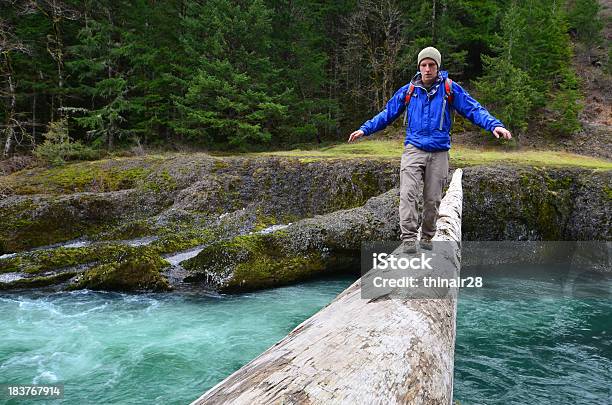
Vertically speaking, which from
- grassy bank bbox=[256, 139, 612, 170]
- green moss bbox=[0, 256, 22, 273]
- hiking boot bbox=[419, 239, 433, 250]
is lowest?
green moss bbox=[0, 256, 22, 273]

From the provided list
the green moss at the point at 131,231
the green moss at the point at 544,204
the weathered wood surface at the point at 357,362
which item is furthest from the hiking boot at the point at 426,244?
the green moss at the point at 131,231

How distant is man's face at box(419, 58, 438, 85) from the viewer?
4828 millimetres

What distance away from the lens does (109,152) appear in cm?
2445

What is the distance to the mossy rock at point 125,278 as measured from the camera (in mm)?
10336

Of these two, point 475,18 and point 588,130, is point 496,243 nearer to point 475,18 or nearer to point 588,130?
point 588,130

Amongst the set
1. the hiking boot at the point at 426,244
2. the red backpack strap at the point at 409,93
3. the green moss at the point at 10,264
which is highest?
the red backpack strap at the point at 409,93

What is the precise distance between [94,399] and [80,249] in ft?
22.7

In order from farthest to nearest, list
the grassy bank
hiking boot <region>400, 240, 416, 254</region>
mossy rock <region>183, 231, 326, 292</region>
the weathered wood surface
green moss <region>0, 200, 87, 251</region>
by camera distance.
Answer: the grassy bank, green moss <region>0, 200, 87, 251</region>, mossy rock <region>183, 231, 326, 292</region>, hiking boot <region>400, 240, 416, 254</region>, the weathered wood surface

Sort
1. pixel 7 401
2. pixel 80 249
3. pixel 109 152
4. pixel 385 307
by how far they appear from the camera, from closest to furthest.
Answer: pixel 385 307, pixel 7 401, pixel 80 249, pixel 109 152

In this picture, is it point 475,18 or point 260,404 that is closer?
point 260,404

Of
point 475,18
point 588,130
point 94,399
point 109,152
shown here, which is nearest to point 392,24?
point 475,18

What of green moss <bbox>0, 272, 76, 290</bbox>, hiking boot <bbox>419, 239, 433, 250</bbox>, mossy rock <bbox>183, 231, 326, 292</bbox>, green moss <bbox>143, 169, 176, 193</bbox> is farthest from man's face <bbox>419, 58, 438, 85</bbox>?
green moss <bbox>143, 169, 176, 193</bbox>

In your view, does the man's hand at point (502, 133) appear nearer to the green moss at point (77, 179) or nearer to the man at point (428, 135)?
the man at point (428, 135)

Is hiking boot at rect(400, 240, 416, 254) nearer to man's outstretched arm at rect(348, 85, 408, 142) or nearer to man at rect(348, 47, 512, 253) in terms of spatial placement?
man at rect(348, 47, 512, 253)
